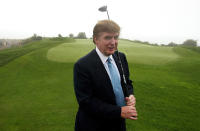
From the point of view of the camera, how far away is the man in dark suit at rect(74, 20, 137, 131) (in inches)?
61.4

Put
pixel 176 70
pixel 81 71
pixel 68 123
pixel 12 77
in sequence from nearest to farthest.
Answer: pixel 81 71 → pixel 68 123 → pixel 12 77 → pixel 176 70

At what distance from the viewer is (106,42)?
5.29 feet

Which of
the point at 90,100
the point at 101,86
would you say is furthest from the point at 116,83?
the point at 90,100

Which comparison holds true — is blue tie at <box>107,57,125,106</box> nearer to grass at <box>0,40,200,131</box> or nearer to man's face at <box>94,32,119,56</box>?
man's face at <box>94,32,119,56</box>

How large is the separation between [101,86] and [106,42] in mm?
487

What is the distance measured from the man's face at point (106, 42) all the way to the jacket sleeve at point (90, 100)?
0.94 ft

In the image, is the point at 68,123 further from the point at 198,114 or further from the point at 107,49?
the point at 198,114

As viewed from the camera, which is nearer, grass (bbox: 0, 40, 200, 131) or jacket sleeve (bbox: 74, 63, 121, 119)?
jacket sleeve (bbox: 74, 63, 121, 119)

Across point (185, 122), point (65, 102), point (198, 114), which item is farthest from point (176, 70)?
point (65, 102)

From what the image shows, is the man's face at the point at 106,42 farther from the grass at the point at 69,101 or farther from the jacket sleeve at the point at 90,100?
the grass at the point at 69,101

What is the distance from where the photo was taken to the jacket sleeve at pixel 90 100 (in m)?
1.55

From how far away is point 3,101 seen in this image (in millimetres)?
4520

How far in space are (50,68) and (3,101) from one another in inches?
157

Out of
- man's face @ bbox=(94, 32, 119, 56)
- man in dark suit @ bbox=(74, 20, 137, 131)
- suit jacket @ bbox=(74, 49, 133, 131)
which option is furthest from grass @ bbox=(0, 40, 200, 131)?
man's face @ bbox=(94, 32, 119, 56)
